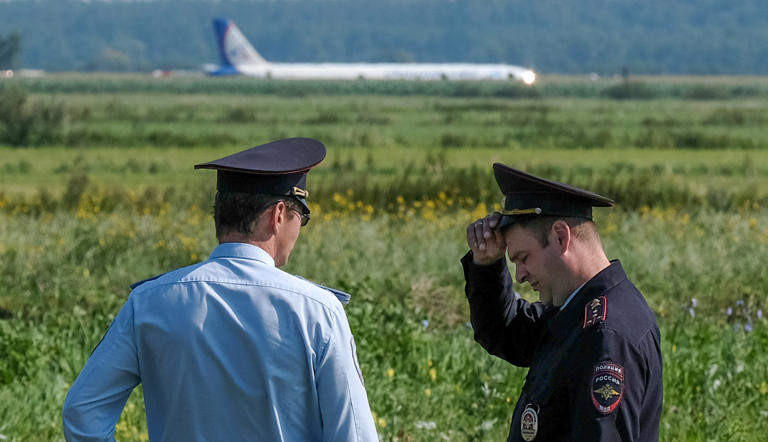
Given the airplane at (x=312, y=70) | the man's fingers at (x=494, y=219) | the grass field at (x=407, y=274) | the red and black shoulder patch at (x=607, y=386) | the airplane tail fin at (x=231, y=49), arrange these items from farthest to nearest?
the airplane tail fin at (x=231, y=49) → the airplane at (x=312, y=70) → the grass field at (x=407, y=274) → the man's fingers at (x=494, y=219) → the red and black shoulder patch at (x=607, y=386)

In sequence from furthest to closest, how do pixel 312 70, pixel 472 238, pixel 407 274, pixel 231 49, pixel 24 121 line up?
1. pixel 231 49
2. pixel 312 70
3. pixel 24 121
4. pixel 407 274
5. pixel 472 238

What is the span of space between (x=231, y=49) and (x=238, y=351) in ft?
445

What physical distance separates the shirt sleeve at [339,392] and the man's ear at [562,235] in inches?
23.6

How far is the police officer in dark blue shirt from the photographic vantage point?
8.52 feet

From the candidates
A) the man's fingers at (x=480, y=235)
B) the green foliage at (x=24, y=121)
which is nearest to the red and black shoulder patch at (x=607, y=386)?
the man's fingers at (x=480, y=235)

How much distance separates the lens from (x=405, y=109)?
206 feet

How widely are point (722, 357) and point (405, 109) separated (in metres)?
56.0

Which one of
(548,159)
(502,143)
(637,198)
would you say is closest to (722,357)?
(637,198)

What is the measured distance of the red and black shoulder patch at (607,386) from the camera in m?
2.57

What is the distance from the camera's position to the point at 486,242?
317cm

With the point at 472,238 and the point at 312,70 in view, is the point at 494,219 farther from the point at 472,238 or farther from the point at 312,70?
the point at 312,70

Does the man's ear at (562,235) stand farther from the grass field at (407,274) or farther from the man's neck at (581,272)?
the grass field at (407,274)

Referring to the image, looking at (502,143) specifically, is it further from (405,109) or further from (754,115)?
(405,109)

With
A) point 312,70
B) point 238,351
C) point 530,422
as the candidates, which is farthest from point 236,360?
point 312,70
